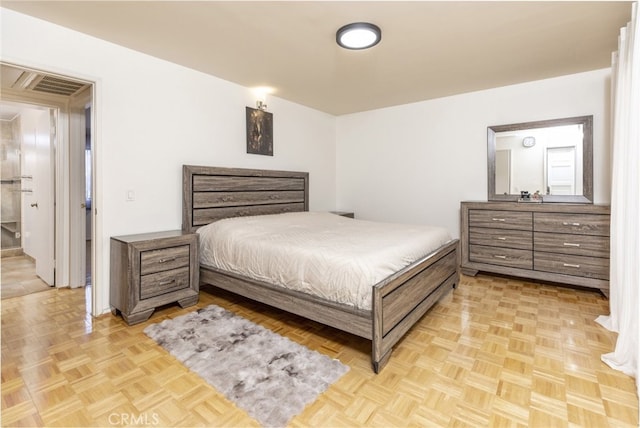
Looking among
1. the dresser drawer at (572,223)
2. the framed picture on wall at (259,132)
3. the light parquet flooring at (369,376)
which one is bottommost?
the light parquet flooring at (369,376)

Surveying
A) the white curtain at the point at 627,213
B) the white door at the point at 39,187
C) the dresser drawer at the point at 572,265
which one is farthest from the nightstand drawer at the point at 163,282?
the dresser drawer at the point at 572,265

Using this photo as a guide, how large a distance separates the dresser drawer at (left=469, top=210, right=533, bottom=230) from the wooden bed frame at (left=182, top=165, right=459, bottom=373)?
0.83 m

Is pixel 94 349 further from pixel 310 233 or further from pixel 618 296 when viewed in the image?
pixel 618 296

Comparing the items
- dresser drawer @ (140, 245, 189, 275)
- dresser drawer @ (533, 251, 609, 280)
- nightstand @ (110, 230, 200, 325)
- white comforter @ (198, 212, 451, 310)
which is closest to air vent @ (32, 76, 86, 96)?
nightstand @ (110, 230, 200, 325)

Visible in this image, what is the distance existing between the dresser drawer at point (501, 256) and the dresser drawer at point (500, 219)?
28 cm

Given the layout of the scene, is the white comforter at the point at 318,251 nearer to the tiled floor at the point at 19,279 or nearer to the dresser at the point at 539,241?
the dresser at the point at 539,241

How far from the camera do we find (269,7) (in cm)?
232

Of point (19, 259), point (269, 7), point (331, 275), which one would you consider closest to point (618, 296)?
point (331, 275)

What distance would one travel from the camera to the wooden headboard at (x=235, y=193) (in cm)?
347

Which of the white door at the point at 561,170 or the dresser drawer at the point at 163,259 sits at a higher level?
the white door at the point at 561,170

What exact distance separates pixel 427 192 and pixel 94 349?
14.3 ft

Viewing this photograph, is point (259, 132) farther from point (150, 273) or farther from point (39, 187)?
point (39, 187)

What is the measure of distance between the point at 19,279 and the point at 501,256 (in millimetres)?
5929

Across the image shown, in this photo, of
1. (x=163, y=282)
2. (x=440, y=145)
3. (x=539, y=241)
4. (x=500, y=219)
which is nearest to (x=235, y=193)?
(x=163, y=282)
